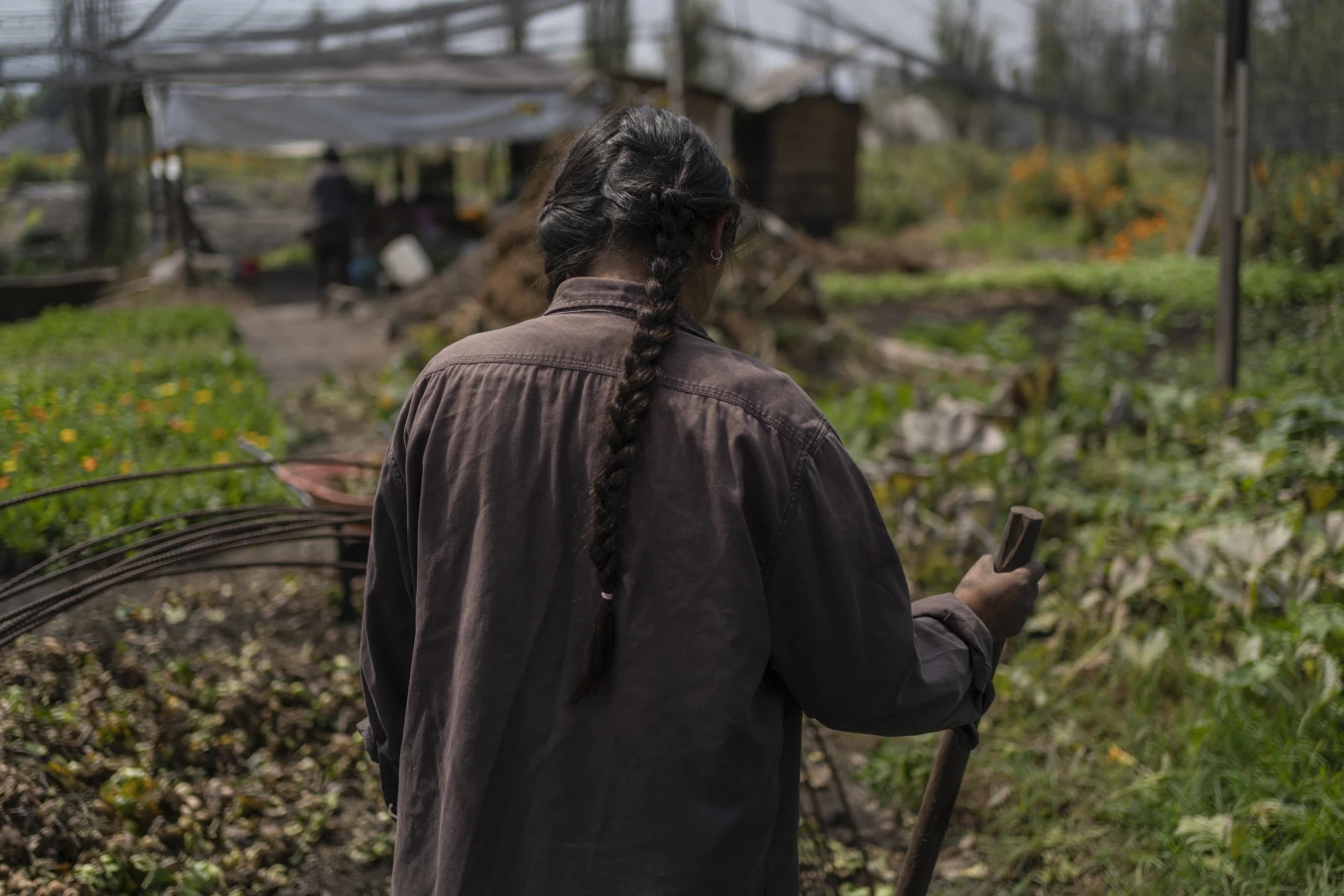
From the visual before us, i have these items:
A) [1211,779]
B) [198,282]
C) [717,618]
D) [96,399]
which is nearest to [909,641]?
[717,618]

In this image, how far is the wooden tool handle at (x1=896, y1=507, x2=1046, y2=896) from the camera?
204 cm

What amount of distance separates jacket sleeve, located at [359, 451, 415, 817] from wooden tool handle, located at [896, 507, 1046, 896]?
0.99 m

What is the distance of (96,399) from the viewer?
19.7ft

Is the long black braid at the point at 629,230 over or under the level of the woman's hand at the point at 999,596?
over

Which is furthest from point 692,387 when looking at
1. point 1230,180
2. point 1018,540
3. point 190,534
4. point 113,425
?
point 113,425

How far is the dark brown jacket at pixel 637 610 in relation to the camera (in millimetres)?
1497

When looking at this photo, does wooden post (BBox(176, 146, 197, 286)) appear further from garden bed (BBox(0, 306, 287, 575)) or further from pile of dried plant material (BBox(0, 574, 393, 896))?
pile of dried plant material (BBox(0, 574, 393, 896))

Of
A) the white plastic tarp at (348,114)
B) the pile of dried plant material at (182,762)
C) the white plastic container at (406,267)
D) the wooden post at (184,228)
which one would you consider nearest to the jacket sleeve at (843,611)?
the pile of dried plant material at (182,762)

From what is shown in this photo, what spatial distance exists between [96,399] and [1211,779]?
5.55 meters

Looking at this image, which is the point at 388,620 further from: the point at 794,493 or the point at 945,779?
the point at 945,779

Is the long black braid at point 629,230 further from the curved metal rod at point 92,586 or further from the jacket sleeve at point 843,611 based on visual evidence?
the curved metal rod at point 92,586

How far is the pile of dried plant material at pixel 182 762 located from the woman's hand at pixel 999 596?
75.2 inches

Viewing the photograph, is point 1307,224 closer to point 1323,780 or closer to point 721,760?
point 1323,780

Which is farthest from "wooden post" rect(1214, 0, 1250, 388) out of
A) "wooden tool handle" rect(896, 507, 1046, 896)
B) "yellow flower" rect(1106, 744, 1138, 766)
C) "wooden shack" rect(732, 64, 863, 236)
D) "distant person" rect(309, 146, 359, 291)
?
"wooden shack" rect(732, 64, 863, 236)
